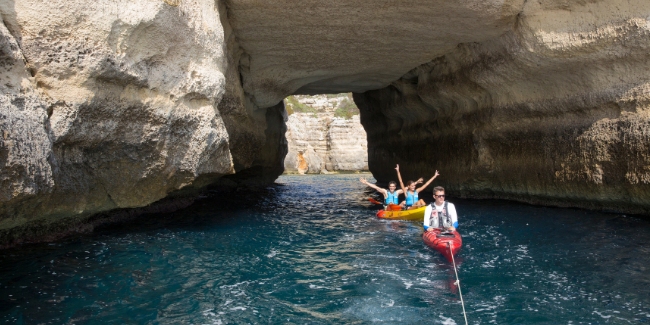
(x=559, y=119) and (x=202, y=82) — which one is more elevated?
(x=202, y=82)

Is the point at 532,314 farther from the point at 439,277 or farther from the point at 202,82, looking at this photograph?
the point at 202,82

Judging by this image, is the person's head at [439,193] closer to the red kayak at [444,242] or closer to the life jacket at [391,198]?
the red kayak at [444,242]

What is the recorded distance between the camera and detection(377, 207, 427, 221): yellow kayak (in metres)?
8.88

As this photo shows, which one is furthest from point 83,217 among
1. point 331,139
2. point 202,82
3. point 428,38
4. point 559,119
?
point 331,139

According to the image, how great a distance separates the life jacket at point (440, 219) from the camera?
6.68m

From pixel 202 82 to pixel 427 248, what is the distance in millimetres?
4567

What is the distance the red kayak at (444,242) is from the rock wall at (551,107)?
12.8ft

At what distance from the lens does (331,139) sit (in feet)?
134

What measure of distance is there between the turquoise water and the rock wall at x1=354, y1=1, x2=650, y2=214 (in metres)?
1.06

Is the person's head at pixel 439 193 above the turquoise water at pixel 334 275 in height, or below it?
above

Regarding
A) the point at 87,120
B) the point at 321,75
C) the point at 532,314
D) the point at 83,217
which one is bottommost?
the point at 532,314

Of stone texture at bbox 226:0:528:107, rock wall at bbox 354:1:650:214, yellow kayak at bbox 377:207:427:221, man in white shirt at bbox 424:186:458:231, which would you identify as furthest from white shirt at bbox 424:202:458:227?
stone texture at bbox 226:0:528:107

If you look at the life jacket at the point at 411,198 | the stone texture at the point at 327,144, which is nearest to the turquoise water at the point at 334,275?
the life jacket at the point at 411,198

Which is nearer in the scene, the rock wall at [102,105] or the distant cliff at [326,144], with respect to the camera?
the rock wall at [102,105]
